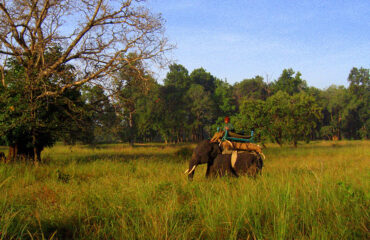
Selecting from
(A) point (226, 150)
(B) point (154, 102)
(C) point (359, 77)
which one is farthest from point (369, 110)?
(A) point (226, 150)

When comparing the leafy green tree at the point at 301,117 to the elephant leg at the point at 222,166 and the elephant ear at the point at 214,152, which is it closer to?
the elephant ear at the point at 214,152

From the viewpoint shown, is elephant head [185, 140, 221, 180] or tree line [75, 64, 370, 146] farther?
tree line [75, 64, 370, 146]

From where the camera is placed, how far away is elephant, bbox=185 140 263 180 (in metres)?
6.70

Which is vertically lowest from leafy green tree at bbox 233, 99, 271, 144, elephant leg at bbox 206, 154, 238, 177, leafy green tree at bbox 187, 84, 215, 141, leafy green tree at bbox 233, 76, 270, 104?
elephant leg at bbox 206, 154, 238, 177

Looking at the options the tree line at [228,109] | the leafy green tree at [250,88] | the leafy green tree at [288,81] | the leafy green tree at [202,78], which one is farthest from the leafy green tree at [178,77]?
the leafy green tree at [288,81]

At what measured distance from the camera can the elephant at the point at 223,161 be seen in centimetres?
670

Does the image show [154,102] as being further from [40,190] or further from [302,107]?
[40,190]

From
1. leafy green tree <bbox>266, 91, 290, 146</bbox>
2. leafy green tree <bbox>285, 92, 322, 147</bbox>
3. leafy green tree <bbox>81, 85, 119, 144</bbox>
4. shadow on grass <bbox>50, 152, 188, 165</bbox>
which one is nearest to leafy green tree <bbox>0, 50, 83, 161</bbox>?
leafy green tree <bbox>81, 85, 119, 144</bbox>

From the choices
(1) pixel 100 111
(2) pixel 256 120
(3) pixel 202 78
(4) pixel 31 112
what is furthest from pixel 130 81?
(3) pixel 202 78

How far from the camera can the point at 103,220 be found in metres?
3.56

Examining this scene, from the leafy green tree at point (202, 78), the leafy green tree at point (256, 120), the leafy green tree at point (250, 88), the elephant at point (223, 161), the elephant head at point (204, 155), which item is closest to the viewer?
the elephant at point (223, 161)

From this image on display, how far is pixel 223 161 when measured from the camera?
6.95 m

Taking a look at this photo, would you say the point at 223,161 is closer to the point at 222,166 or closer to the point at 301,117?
the point at 222,166

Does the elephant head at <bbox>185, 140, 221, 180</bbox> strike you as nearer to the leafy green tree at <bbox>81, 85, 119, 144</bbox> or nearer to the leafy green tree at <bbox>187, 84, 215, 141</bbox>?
the leafy green tree at <bbox>81, 85, 119, 144</bbox>
